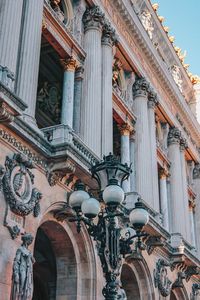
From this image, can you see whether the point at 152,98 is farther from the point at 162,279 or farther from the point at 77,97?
the point at 162,279

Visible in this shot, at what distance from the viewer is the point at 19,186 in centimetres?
1367

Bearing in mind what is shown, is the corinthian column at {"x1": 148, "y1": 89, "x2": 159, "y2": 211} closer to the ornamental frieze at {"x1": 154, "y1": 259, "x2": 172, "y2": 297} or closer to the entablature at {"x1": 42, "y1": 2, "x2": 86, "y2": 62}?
the ornamental frieze at {"x1": 154, "y1": 259, "x2": 172, "y2": 297}

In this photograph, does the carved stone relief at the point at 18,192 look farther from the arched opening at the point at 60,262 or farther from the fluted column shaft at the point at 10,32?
the fluted column shaft at the point at 10,32

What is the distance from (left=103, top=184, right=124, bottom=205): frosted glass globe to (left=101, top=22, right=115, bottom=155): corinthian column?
947cm

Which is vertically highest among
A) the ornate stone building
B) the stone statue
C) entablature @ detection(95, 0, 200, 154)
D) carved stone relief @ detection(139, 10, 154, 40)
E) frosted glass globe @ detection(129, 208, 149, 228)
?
carved stone relief @ detection(139, 10, 154, 40)

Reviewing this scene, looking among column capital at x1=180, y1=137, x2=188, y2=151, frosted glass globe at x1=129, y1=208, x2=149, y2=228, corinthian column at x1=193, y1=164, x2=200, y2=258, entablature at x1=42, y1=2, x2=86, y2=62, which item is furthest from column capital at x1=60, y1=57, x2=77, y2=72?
corinthian column at x1=193, y1=164, x2=200, y2=258

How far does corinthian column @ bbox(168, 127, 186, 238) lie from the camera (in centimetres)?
2873

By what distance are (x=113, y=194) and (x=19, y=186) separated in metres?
3.87

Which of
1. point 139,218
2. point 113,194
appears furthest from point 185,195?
point 113,194

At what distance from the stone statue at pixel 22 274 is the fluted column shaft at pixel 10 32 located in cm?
482

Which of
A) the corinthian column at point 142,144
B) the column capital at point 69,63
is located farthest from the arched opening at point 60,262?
the corinthian column at point 142,144

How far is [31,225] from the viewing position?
1398cm

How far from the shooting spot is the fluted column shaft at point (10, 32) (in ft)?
48.6

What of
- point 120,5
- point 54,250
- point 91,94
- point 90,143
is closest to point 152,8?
point 120,5
